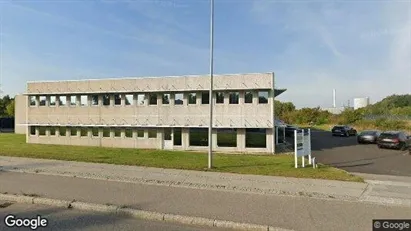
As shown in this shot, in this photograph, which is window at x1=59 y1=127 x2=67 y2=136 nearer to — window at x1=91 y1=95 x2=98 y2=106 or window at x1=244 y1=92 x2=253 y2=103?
window at x1=91 y1=95 x2=98 y2=106

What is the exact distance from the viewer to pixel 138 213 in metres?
6.44

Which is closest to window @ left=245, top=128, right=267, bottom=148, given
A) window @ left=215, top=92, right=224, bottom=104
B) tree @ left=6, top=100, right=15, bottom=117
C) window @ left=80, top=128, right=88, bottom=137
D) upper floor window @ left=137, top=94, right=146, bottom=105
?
window @ left=215, top=92, right=224, bottom=104

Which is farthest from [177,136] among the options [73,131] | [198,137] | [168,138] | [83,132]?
[73,131]

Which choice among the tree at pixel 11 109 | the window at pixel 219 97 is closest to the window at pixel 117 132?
the window at pixel 219 97

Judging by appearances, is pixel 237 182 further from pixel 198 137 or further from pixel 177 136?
pixel 177 136

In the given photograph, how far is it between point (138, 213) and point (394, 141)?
24787 millimetres

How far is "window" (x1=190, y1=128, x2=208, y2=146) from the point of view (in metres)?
21.8

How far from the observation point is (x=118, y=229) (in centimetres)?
557

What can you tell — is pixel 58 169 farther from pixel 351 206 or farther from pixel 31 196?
pixel 351 206

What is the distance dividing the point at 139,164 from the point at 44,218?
272 inches

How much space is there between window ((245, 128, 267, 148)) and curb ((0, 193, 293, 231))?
15.1m

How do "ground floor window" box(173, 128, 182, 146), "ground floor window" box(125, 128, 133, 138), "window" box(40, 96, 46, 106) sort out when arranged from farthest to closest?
1. "window" box(40, 96, 46, 106)
2. "ground floor window" box(125, 128, 133, 138)
3. "ground floor window" box(173, 128, 182, 146)

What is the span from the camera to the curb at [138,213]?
5.76 m

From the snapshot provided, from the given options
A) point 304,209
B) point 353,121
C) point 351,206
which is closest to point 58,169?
point 304,209
